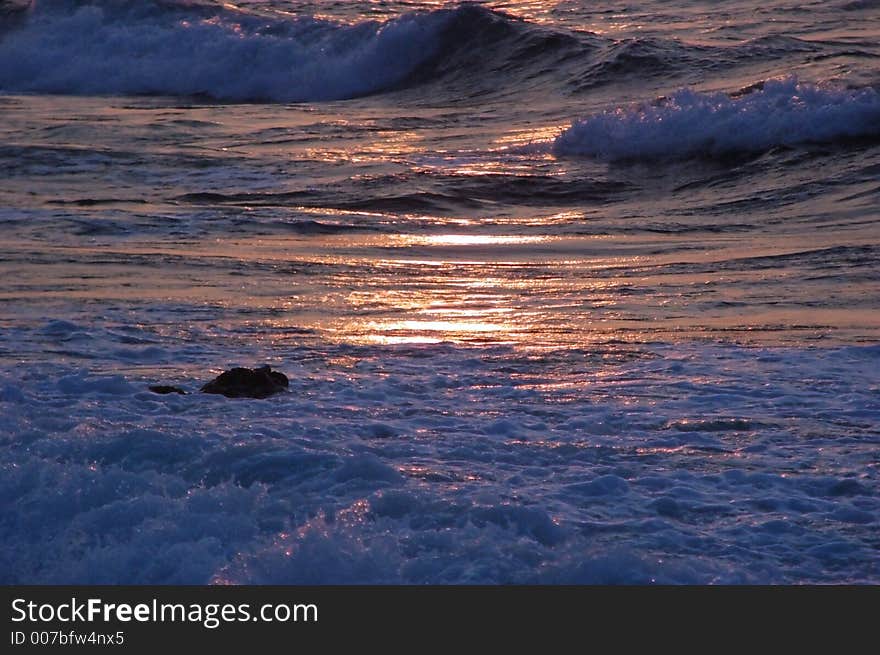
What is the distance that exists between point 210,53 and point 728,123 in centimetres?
1221

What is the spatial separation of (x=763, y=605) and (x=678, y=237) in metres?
6.65

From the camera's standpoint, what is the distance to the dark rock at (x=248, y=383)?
19.1 ft

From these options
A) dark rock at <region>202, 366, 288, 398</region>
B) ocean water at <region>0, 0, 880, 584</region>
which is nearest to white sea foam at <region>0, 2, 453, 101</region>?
ocean water at <region>0, 0, 880, 584</region>

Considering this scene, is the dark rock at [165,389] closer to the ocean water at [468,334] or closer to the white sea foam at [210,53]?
the ocean water at [468,334]

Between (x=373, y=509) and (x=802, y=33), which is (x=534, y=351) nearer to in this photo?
(x=373, y=509)

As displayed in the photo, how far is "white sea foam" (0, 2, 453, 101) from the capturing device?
22344 mm

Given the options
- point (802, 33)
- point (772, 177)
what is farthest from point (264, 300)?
point (802, 33)

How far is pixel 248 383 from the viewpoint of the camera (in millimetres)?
5887

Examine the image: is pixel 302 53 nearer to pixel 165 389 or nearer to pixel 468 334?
pixel 468 334

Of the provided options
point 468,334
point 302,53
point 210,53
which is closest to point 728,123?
point 468,334

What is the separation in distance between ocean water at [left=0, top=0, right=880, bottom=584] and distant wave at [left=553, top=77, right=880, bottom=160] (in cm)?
5

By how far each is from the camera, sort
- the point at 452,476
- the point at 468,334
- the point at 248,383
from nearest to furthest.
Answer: the point at 452,476
the point at 248,383
the point at 468,334

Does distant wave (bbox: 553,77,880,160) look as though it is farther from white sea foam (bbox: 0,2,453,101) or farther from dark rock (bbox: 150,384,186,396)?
dark rock (bbox: 150,384,186,396)

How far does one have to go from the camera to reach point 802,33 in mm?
19266
